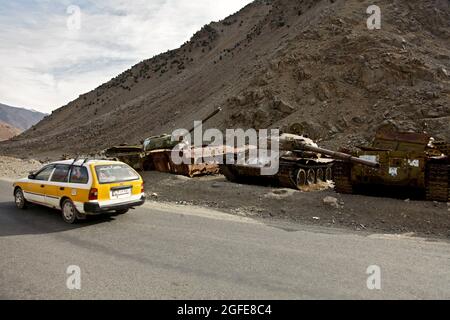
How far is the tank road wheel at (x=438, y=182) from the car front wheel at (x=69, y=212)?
9242 mm

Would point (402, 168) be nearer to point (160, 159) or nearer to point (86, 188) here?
point (86, 188)

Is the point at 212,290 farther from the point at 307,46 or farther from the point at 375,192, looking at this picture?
the point at 307,46

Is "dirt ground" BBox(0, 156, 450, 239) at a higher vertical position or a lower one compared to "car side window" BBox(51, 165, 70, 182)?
lower

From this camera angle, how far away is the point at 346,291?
5.22 m

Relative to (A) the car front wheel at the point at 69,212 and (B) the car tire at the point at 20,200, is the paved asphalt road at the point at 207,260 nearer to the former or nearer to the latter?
(A) the car front wheel at the point at 69,212

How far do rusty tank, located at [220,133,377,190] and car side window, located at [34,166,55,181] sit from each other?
6.81 meters

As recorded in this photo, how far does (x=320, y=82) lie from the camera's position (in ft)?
83.7

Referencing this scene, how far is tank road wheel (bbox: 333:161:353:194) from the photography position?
1234 cm

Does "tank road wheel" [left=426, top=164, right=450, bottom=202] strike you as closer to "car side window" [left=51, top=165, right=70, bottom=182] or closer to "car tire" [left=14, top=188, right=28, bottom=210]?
"car side window" [left=51, top=165, right=70, bottom=182]

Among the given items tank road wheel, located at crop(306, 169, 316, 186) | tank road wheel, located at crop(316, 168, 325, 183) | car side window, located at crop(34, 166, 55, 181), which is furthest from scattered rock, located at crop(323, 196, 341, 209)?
car side window, located at crop(34, 166, 55, 181)

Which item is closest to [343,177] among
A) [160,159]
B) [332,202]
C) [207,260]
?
[332,202]

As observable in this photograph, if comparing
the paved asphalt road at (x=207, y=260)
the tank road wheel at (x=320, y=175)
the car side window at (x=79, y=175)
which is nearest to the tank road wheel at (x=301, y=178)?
the tank road wheel at (x=320, y=175)

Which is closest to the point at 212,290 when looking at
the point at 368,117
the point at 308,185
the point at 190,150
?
the point at 308,185

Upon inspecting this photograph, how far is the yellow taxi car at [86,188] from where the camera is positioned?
876 centimetres
